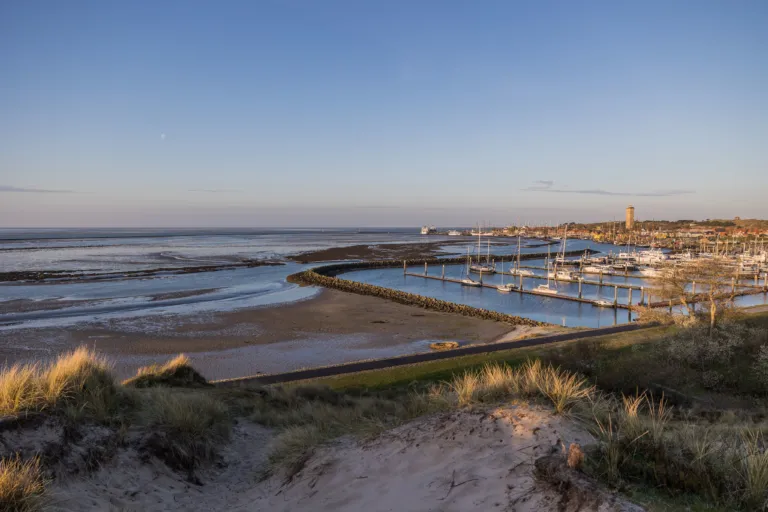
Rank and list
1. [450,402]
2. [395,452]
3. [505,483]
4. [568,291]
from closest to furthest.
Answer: [505,483]
[395,452]
[450,402]
[568,291]

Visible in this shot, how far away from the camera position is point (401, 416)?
7.78 m

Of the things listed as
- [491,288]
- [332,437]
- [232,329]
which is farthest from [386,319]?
[332,437]

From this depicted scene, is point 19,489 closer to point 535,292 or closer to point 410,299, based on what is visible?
point 410,299

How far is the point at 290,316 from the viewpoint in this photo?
120 feet

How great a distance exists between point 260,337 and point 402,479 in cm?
2513

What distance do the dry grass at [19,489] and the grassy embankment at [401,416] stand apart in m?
0.01

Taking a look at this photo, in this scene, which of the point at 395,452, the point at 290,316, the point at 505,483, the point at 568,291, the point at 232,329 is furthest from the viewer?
the point at 568,291

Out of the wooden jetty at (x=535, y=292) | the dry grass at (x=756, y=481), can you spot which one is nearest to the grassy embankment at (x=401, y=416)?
the dry grass at (x=756, y=481)

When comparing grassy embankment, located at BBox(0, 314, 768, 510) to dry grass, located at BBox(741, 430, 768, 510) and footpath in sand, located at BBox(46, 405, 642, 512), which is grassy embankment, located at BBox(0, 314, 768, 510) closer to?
dry grass, located at BBox(741, 430, 768, 510)

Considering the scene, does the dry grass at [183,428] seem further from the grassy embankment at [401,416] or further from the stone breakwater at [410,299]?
the stone breakwater at [410,299]

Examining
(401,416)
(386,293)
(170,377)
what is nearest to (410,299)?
(386,293)

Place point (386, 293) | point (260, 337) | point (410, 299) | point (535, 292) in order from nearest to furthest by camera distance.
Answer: point (260, 337) < point (410, 299) < point (386, 293) < point (535, 292)

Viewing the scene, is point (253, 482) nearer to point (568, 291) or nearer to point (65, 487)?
point (65, 487)

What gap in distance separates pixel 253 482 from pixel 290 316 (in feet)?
98.6
